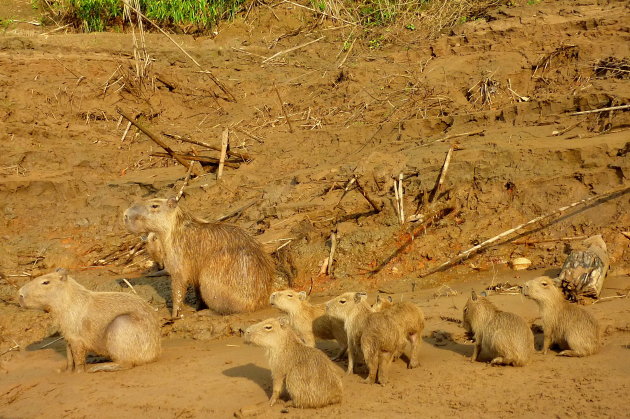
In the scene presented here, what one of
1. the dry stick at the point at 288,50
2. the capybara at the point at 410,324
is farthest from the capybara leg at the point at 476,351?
the dry stick at the point at 288,50

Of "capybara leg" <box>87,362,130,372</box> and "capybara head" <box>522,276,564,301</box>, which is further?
"capybara leg" <box>87,362,130,372</box>

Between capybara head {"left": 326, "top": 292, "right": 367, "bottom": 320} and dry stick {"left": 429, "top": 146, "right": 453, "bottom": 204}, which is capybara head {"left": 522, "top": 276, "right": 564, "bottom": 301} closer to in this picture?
capybara head {"left": 326, "top": 292, "right": 367, "bottom": 320}

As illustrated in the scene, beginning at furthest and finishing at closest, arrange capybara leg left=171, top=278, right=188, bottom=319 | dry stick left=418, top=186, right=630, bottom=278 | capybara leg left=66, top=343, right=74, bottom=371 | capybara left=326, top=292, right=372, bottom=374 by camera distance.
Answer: capybara leg left=171, top=278, right=188, bottom=319
dry stick left=418, top=186, right=630, bottom=278
capybara leg left=66, top=343, right=74, bottom=371
capybara left=326, top=292, right=372, bottom=374

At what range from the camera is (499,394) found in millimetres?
5789

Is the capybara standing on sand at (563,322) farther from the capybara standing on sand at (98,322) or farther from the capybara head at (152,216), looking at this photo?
→ the capybara head at (152,216)

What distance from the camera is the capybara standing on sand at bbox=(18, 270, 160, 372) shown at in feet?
23.5

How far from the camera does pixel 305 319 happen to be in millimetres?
7105

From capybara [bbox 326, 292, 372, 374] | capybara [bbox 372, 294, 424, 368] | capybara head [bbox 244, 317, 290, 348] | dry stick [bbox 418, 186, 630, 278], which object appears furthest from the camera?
dry stick [bbox 418, 186, 630, 278]

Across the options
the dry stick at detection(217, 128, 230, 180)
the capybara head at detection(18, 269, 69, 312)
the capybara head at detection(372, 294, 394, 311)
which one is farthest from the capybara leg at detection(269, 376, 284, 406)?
the dry stick at detection(217, 128, 230, 180)

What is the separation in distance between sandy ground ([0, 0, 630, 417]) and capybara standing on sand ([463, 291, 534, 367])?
0.12 meters

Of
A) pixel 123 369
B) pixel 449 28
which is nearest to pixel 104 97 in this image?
pixel 449 28

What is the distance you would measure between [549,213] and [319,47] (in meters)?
7.65

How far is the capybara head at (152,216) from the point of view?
29.1 ft

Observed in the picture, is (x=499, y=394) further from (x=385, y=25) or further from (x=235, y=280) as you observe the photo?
(x=385, y=25)
